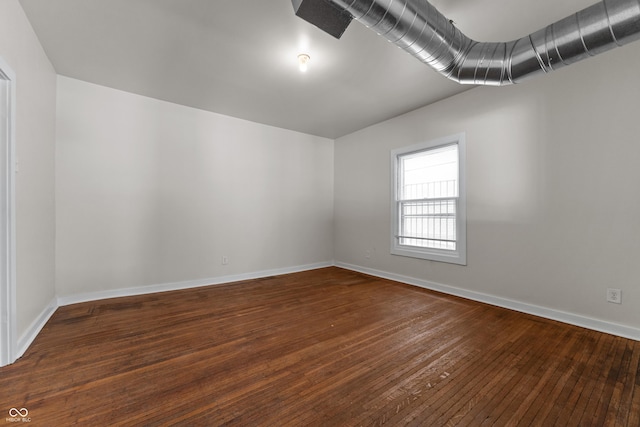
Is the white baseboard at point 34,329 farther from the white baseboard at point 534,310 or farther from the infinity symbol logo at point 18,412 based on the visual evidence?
the white baseboard at point 534,310

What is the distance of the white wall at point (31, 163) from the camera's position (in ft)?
6.59

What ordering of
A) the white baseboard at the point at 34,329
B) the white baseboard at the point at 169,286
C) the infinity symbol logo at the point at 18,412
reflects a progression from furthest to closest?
the white baseboard at the point at 169,286 < the white baseboard at the point at 34,329 < the infinity symbol logo at the point at 18,412

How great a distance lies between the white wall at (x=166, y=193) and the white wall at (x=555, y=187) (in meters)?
2.66

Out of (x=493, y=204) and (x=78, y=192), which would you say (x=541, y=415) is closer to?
(x=493, y=204)

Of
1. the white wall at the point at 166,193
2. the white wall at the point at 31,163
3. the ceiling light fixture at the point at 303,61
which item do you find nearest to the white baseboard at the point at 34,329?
the white wall at the point at 31,163

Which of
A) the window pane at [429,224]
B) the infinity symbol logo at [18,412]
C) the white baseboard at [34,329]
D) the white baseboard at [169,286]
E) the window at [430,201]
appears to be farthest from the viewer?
the window pane at [429,224]

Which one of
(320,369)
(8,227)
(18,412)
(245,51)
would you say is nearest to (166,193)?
Answer: (8,227)

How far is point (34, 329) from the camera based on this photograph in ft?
7.54

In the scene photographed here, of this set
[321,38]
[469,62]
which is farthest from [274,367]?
[469,62]

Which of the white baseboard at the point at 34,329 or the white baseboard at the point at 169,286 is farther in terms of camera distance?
the white baseboard at the point at 169,286

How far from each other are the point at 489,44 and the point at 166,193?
165 inches

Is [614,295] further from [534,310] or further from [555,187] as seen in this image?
[555,187]

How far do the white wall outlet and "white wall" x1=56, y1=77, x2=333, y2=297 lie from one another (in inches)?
163

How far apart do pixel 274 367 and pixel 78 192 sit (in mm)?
3306
